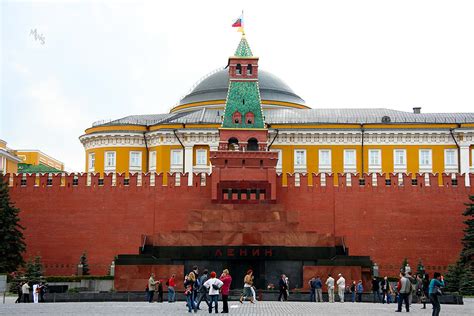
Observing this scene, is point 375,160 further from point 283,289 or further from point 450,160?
point 283,289

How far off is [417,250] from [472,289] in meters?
6.96

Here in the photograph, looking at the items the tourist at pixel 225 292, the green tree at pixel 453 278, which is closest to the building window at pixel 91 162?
the green tree at pixel 453 278

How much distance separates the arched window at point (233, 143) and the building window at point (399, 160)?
13989mm

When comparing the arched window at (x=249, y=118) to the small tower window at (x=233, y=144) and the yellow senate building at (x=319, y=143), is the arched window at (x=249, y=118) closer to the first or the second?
the small tower window at (x=233, y=144)

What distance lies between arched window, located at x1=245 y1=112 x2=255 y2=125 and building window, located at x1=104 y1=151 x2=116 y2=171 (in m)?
15.3

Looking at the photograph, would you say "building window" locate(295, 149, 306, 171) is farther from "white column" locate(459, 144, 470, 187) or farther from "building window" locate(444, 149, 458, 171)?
"white column" locate(459, 144, 470, 187)

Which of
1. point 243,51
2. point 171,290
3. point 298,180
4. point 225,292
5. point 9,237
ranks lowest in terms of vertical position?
point 171,290

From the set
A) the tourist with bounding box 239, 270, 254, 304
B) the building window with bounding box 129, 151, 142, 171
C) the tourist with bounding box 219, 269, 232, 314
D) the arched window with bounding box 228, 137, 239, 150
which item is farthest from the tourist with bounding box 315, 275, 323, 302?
the building window with bounding box 129, 151, 142, 171

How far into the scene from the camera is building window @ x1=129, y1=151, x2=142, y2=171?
180 ft

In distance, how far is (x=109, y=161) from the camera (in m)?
55.2

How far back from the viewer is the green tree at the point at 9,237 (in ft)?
127

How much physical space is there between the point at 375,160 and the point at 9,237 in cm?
2384

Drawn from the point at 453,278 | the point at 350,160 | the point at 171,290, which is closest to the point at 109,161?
the point at 350,160

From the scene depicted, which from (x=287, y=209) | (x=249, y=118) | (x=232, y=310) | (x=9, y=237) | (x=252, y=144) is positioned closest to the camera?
(x=232, y=310)
